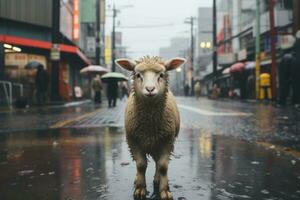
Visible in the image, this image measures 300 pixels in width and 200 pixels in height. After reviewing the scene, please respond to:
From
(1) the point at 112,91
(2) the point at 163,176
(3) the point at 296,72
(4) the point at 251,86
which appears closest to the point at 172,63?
(2) the point at 163,176

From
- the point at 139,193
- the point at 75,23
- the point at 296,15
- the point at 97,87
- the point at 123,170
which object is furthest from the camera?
the point at 75,23

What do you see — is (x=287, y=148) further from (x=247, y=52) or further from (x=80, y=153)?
(x=247, y=52)

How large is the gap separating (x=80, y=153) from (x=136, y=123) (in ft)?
9.42

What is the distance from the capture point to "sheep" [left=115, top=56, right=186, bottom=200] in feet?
14.0

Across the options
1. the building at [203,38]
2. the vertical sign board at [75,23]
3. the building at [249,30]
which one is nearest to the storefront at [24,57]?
the vertical sign board at [75,23]

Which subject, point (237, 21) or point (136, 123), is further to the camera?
point (237, 21)

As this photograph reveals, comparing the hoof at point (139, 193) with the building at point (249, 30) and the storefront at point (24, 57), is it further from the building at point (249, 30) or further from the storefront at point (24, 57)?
the building at point (249, 30)

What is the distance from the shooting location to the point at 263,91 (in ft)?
115

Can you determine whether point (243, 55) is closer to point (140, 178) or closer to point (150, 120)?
point (150, 120)

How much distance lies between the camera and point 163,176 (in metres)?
4.27

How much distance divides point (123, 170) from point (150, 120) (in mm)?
1388

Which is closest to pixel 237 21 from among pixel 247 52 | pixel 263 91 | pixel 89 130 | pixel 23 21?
pixel 247 52

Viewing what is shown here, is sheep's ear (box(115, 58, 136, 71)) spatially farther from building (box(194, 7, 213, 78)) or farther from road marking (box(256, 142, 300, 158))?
building (box(194, 7, 213, 78))

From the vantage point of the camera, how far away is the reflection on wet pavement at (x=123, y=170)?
4.42 m
